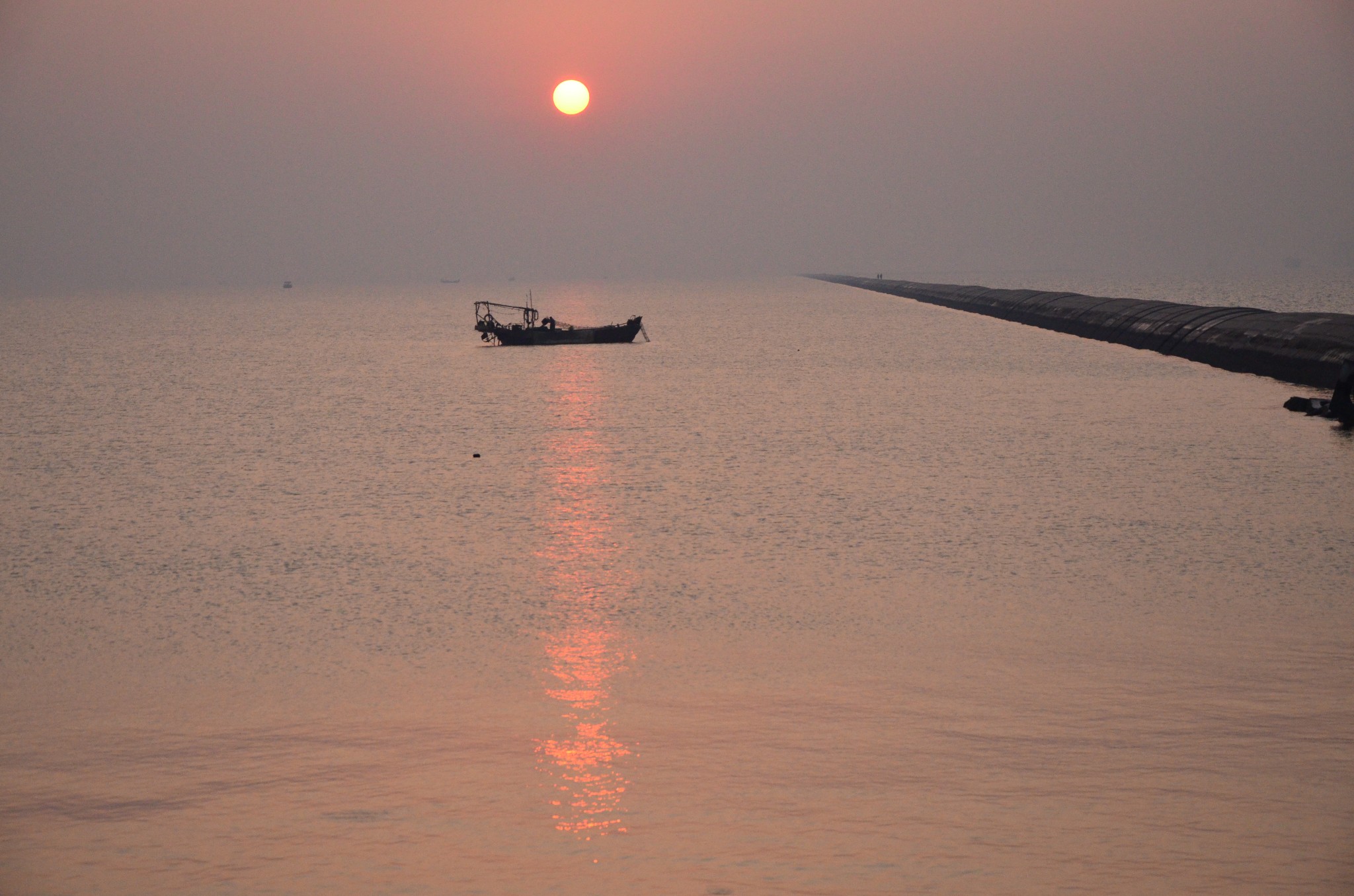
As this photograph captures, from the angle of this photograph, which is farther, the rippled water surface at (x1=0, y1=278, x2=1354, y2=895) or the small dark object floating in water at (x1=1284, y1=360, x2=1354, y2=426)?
the small dark object floating in water at (x1=1284, y1=360, x2=1354, y2=426)

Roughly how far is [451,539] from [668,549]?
3720 mm

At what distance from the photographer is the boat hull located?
90.8 m

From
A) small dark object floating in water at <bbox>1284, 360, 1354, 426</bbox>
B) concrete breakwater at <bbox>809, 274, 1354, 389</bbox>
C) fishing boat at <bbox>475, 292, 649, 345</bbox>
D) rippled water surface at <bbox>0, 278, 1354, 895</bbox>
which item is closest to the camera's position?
rippled water surface at <bbox>0, 278, 1354, 895</bbox>

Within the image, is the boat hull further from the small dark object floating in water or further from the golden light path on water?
the golden light path on water

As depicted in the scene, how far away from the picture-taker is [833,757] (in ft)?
34.2

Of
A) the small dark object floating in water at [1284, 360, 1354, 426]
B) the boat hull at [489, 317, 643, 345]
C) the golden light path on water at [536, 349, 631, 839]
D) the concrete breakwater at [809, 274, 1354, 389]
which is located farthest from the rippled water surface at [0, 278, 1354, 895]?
the boat hull at [489, 317, 643, 345]

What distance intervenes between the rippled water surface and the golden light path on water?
6cm

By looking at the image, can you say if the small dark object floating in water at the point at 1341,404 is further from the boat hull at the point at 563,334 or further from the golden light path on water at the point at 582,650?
the boat hull at the point at 563,334

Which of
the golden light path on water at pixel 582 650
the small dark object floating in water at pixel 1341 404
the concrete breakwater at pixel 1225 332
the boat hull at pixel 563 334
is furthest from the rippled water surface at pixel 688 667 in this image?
the boat hull at pixel 563 334

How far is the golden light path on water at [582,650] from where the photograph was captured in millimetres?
9672

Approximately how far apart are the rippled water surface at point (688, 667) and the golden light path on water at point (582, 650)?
0.19 feet

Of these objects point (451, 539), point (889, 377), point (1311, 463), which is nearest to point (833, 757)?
point (451, 539)

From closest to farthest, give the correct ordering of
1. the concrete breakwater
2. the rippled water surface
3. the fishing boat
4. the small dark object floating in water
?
the rippled water surface < the small dark object floating in water < the concrete breakwater < the fishing boat

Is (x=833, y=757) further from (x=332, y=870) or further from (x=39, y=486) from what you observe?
(x=39, y=486)
